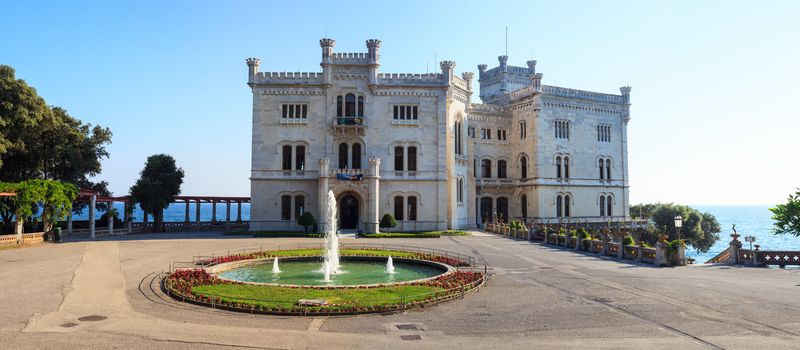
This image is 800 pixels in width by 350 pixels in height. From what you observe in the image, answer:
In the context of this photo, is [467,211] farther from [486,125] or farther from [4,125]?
[4,125]

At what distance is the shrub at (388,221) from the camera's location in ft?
149

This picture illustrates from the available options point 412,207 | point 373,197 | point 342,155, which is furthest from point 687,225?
point 342,155

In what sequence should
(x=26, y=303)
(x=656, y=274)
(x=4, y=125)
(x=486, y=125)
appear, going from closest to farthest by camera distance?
(x=26, y=303), (x=656, y=274), (x=4, y=125), (x=486, y=125)

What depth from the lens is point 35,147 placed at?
4406 centimetres

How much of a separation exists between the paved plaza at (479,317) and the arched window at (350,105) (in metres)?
28.0

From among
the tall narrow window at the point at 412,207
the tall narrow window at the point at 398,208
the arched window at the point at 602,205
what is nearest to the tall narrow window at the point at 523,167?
the arched window at the point at 602,205

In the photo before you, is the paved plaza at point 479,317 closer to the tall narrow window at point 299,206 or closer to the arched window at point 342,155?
the tall narrow window at point 299,206

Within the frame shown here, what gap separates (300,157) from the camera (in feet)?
159

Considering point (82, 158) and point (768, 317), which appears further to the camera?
point (82, 158)

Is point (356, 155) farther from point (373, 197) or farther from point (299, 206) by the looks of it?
point (299, 206)

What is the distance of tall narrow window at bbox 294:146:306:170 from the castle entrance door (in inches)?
208

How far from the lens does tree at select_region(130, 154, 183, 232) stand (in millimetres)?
48562

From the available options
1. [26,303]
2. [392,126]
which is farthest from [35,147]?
[26,303]

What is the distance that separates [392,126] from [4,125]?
105 ft
